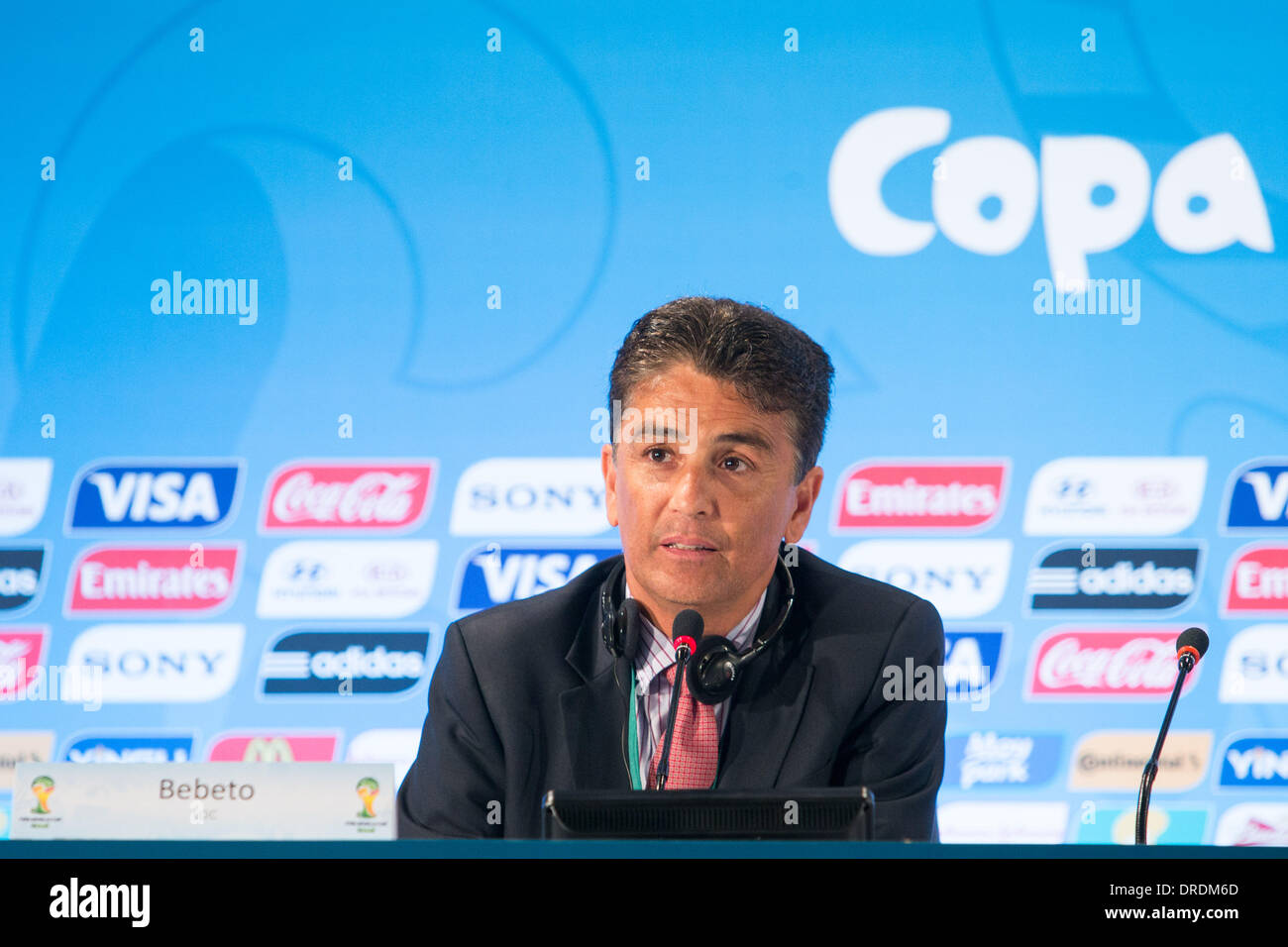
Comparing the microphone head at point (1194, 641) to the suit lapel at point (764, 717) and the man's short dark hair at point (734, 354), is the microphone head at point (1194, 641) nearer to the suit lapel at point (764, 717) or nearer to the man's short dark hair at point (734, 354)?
the suit lapel at point (764, 717)

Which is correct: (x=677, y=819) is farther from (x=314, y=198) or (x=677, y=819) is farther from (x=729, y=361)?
(x=314, y=198)

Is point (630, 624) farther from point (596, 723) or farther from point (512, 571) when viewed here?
point (512, 571)

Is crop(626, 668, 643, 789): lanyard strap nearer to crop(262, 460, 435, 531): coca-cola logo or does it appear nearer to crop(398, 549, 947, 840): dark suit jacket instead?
crop(398, 549, 947, 840): dark suit jacket

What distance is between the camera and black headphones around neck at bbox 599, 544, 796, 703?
1997 mm

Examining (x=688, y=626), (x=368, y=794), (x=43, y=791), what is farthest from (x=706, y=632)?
(x=43, y=791)

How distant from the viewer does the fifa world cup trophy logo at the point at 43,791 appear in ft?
5.05

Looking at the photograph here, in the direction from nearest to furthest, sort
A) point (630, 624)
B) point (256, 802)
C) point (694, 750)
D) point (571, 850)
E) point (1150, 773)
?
point (571, 850) → point (256, 802) → point (1150, 773) → point (630, 624) → point (694, 750)

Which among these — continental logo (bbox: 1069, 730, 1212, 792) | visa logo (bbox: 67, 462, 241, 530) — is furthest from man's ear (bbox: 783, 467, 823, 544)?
visa logo (bbox: 67, 462, 241, 530)

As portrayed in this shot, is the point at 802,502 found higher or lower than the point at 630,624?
higher

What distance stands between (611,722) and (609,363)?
2.05 meters

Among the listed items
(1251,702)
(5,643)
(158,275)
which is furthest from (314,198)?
(1251,702)

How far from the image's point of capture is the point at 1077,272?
4172 millimetres

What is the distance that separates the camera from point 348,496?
13.8 ft

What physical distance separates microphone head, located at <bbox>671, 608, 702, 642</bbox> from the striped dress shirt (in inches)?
14.0
